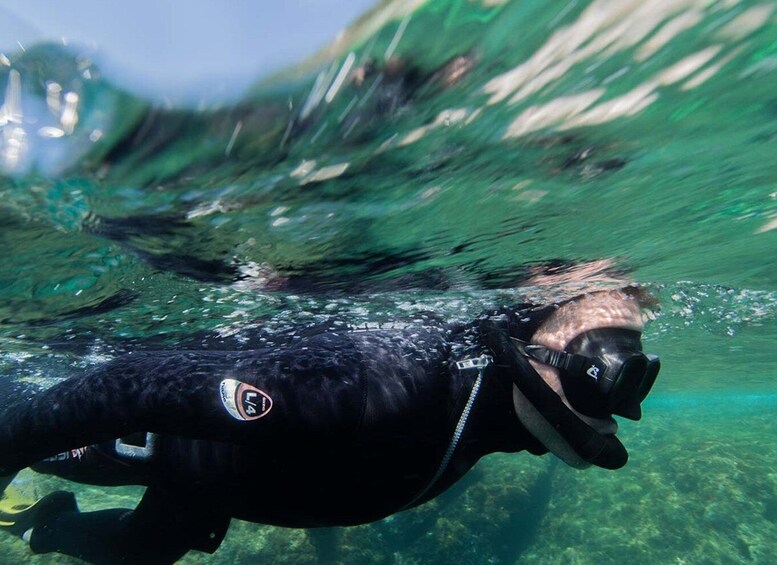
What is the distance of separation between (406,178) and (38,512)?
8142mm

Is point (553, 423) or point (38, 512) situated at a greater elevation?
Answer: point (553, 423)

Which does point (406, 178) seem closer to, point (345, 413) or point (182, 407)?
point (345, 413)

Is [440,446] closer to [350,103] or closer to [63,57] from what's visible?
[350,103]

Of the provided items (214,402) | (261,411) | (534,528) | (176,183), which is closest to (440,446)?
(261,411)

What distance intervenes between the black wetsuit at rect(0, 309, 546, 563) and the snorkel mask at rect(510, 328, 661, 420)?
54 cm

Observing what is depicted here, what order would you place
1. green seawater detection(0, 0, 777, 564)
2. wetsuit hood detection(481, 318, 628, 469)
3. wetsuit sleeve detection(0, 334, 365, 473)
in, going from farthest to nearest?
wetsuit hood detection(481, 318, 628, 469), wetsuit sleeve detection(0, 334, 365, 473), green seawater detection(0, 0, 777, 564)

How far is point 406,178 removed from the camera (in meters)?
4.26

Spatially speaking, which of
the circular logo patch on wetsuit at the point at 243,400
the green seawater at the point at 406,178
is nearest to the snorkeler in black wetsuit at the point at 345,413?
the circular logo patch on wetsuit at the point at 243,400

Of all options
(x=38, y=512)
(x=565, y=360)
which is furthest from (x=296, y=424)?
(x=38, y=512)

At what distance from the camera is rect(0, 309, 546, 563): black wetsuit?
3.00m

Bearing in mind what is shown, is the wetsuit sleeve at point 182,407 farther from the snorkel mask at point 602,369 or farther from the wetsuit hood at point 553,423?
the snorkel mask at point 602,369

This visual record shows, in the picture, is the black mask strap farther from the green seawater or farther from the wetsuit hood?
the green seawater

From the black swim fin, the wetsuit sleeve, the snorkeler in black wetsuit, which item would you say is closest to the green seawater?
the snorkeler in black wetsuit

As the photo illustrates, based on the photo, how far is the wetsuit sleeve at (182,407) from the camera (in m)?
2.94
